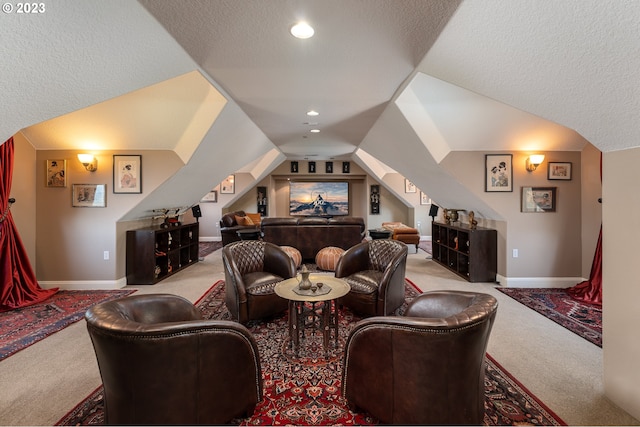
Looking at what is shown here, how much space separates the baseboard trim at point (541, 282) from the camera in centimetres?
446

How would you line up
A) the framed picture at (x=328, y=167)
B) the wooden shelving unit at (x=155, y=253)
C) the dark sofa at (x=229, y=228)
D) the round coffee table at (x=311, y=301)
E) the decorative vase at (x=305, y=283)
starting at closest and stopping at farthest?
the round coffee table at (x=311, y=301) < the decorative vase at (x=305, y=283) < the wooden shelving unit at (x=155, y=253) < the dark sofa at (x=229, y=228) < the framed picture at (x=328, y=167)

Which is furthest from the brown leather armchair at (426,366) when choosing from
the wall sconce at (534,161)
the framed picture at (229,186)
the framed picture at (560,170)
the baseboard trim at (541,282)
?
the framed picture at (229,186)

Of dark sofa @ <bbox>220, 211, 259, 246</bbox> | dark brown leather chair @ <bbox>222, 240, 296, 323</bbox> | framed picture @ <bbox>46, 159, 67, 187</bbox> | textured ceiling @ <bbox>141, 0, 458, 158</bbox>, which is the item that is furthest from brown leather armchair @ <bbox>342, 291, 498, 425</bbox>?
dark sofa @ <bbox>220, 211, 259, 246</bbox>

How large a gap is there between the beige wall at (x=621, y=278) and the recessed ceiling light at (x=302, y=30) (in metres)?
2.29

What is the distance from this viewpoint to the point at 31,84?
1859mm

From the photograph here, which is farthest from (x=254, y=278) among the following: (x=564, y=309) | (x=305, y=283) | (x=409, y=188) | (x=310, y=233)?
(x=409, y=188)

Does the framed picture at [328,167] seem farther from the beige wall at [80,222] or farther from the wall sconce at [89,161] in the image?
the wall sconce at [89,161]

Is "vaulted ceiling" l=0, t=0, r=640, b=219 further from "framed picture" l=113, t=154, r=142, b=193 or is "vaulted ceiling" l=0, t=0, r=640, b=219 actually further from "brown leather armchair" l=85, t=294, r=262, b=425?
"brown leather armchair" l=85, t=294, r=262, b=425

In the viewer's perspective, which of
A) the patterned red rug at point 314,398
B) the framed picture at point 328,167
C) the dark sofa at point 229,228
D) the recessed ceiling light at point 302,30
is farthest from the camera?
the framed picture at point 328,167

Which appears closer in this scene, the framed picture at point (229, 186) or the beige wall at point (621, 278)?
the beige wall at point (621, 278)

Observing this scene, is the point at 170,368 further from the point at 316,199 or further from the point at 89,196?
the point at 316,199

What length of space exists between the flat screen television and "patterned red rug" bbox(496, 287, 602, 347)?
7.22 m

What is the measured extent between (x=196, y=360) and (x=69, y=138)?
450 cm

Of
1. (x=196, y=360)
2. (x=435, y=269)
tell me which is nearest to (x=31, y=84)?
(x=196, y=360)
